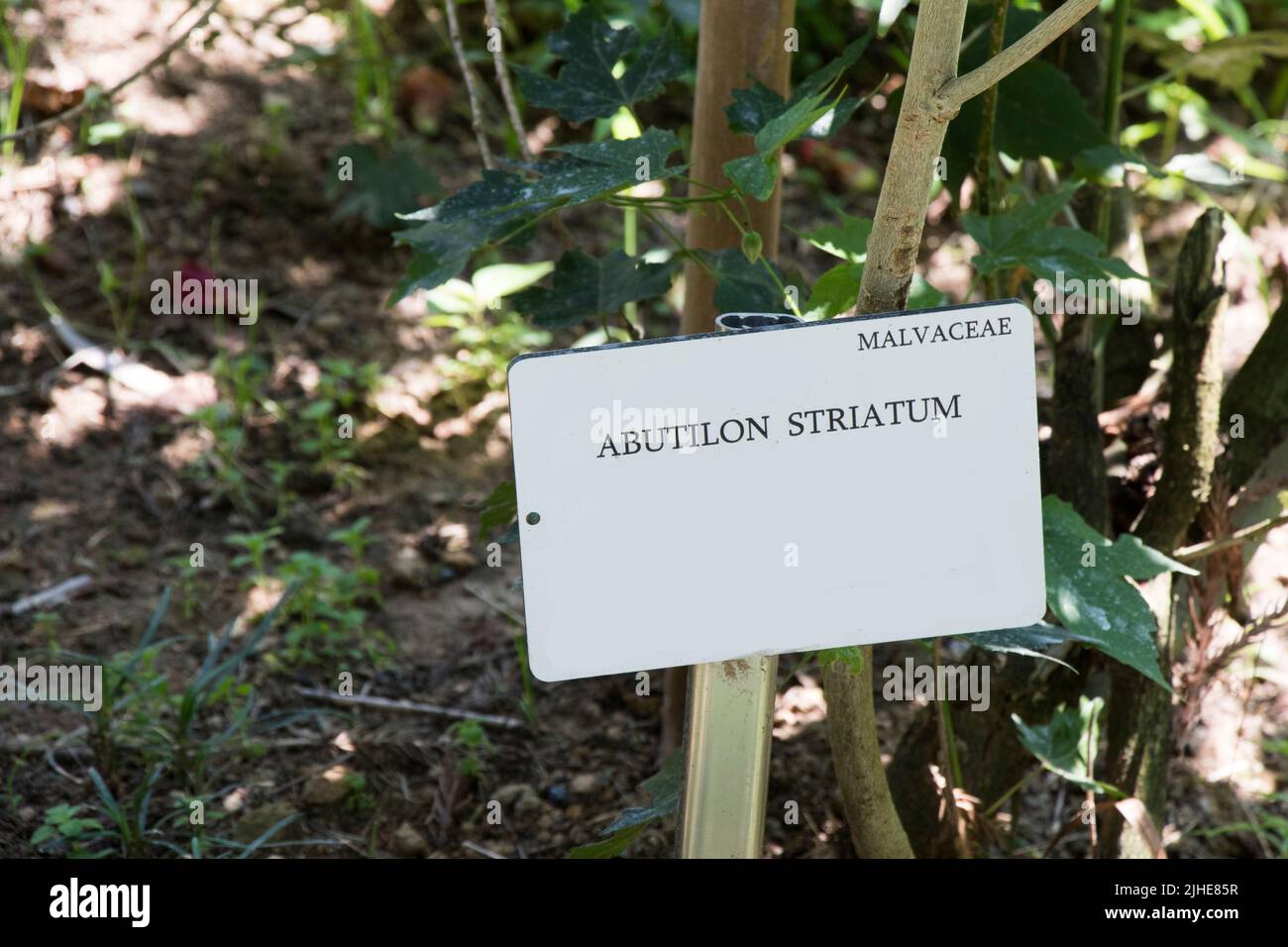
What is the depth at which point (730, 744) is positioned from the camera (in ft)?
3.14

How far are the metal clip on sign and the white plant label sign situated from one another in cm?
5

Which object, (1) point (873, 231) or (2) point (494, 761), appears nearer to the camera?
(1) point (873, 231)

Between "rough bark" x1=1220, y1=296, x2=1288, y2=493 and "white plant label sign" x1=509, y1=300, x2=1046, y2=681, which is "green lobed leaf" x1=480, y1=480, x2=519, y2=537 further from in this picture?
"rough bark" x1=1220, y1=296, x2=1288, y2=493

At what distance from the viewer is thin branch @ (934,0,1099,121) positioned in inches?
33.9

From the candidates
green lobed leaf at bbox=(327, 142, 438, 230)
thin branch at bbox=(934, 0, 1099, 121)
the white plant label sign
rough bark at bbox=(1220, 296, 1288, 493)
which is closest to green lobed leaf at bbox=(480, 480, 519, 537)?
the white plant label sign

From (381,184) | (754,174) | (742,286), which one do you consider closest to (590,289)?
(742,286)

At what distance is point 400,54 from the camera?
323cm

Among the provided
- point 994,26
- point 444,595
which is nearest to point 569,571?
point 994,26

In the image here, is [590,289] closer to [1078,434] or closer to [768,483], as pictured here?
[768,483]

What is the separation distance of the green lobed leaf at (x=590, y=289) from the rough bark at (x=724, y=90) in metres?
0.09

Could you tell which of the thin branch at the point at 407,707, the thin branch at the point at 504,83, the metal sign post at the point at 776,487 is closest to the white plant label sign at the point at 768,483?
the metal sign post at the point at 776,487

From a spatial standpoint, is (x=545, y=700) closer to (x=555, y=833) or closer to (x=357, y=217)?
(x=555, y=833)
